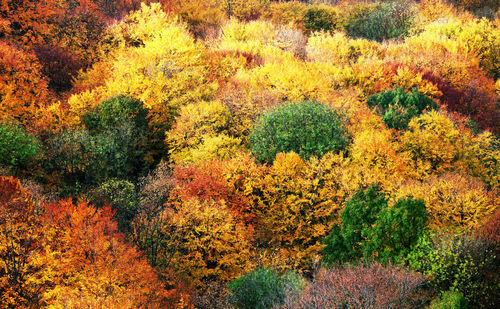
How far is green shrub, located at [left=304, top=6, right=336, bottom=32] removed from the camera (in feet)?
438

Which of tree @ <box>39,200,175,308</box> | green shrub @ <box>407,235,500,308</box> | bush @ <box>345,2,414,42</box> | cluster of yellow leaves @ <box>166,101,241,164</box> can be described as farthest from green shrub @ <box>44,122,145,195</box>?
bush @ <box>345,2,414,42</box>

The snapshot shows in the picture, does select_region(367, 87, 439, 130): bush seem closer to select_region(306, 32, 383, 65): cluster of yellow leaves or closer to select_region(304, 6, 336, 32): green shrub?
select_region(306, 32, 383, 65): cluster of yellow leaves

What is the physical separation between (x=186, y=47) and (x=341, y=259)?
46.5 m

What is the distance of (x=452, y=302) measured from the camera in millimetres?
31422

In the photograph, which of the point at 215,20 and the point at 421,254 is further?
the point at 215,20

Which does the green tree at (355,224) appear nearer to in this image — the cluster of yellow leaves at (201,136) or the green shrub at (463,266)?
the green shrub at (463,266)

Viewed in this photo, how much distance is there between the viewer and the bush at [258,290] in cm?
3619

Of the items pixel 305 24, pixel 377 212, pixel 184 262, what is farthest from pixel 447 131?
pixel 305 24

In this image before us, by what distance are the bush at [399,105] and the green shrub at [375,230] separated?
71.9 feet

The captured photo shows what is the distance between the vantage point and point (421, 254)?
36.8m

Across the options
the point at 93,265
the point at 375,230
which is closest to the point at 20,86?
the point at 93,265

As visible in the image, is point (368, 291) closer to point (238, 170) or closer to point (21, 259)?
point (21, 259)

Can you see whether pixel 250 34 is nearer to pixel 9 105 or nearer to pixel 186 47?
pixel 186 47

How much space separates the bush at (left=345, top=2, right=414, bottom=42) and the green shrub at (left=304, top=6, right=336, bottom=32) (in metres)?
4.54
